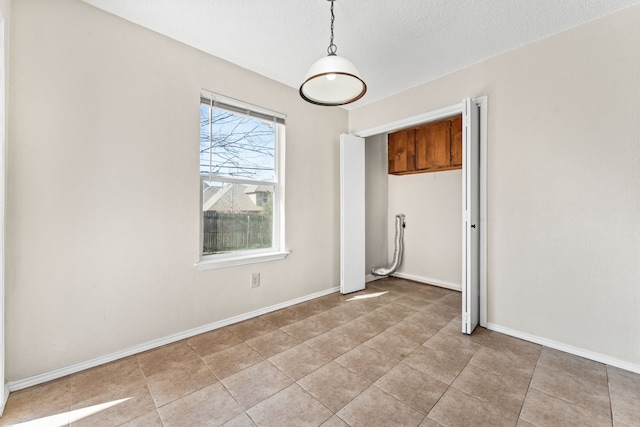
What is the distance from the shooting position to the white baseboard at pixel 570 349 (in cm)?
199

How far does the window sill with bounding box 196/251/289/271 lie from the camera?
8.39 feet

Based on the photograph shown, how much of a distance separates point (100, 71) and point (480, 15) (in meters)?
2.88

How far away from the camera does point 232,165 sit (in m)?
2.83

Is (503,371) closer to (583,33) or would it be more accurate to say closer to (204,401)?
(204,401)

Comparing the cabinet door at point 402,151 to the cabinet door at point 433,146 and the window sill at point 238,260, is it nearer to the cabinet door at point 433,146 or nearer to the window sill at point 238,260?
the cabinet door at point 433,146

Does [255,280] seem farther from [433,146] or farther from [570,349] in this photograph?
[433,146]

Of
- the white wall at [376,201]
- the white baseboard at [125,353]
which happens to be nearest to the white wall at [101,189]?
the white baseboard at [125,353]

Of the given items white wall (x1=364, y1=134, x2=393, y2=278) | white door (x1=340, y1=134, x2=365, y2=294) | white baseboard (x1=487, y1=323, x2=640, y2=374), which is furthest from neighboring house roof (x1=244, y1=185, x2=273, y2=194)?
white baseboard (x1=487, y1=323, x2=640, y2=374)

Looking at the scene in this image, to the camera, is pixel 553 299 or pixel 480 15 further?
pixel 553 299

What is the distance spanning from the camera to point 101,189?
2.04m

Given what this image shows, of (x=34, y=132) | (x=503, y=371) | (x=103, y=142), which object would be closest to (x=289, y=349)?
(x=503, y=371)

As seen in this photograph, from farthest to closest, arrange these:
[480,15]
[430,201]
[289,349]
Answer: [430,201], [289,349], [480,15]

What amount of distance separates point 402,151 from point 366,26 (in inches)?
91.9

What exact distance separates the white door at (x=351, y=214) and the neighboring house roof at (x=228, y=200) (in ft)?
4.02
